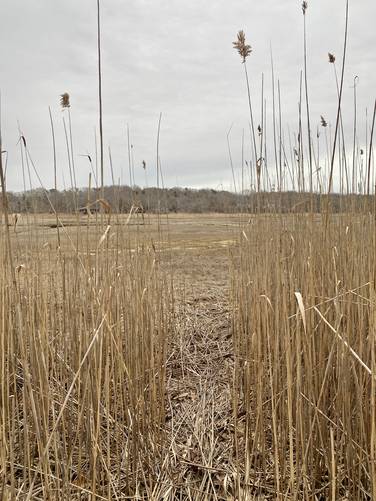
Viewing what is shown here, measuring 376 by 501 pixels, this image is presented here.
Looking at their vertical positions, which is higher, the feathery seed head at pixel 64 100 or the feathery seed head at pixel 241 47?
the feathery seed head at pixel 241 47

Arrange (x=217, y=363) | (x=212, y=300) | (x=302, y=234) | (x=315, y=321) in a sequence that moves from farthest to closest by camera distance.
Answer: (x=212, y=300)
(x=217, y=363)
(x=302, y=234)
(x=315, y=321)

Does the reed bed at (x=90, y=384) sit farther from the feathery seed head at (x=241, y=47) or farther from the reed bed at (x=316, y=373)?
the feathery seed head at (x=241, y=47)

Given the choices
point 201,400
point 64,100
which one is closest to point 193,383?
point 201,400

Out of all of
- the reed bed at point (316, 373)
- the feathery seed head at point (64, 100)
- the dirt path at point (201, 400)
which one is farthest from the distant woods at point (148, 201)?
the dirt path at point (201, 400)

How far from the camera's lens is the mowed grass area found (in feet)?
2.74

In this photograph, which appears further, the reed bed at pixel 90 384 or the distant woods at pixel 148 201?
the distant woods at pixel 148 201

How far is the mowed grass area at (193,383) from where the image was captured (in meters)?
0.83

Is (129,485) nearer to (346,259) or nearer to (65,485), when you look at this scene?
(65,485)

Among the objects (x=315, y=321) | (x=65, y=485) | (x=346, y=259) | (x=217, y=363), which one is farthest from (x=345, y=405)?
(x=217, y=363)

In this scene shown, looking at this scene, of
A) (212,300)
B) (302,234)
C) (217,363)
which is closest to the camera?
(302,234)

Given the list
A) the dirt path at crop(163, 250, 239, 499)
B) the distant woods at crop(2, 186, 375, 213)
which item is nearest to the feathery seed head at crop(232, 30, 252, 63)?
the distant woods at crop(2, 186, 375, 213)

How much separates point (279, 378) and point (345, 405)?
293mm

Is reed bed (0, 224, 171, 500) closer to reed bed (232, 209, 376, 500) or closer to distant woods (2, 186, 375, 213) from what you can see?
distant woods (2, 186, 375, 213)

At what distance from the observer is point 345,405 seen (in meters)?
0.83
